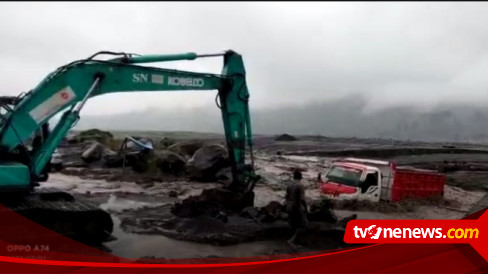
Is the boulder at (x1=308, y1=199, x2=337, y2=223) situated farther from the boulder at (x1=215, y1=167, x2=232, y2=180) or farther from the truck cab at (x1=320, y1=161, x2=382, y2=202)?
the boulder at (x1=215, y1=167, x2=232, y2=180)

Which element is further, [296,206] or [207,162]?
[207,162]

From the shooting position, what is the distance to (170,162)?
9.48ft

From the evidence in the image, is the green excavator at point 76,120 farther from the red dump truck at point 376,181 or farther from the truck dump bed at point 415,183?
the truck dump bed at point 415,183

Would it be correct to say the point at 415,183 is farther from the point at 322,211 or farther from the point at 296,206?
the point at 296,206

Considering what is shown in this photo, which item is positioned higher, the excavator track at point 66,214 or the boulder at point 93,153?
the boulder at point 93,153

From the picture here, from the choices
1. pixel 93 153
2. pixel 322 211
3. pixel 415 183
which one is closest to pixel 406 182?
pixel 415 183

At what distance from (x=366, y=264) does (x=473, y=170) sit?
711 millimetres

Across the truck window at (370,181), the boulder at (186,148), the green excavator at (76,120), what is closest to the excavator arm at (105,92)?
the green excavator at (76,120)

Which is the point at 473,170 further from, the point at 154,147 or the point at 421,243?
the point at 154,147

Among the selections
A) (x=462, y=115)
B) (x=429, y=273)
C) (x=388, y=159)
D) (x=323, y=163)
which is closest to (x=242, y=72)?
(x=323, y=163)

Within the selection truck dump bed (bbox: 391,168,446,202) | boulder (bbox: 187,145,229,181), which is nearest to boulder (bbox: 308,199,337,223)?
truck dump bed (bbox: 391,168,446,202)

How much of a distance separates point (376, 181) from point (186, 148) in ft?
3.55

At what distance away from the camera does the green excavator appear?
2.88m

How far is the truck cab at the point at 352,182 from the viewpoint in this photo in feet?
8.28
